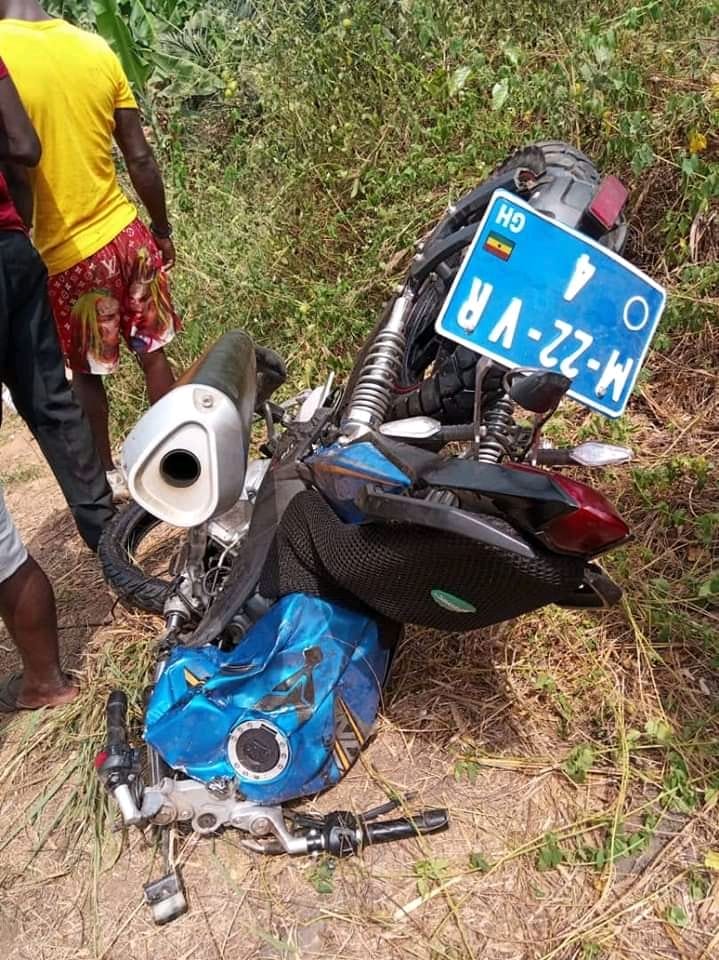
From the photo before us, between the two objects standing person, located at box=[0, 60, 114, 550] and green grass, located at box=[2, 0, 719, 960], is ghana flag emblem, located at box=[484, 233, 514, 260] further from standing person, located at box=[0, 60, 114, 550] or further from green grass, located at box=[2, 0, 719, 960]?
standing person, located at box=[0, 60, 114, 550]

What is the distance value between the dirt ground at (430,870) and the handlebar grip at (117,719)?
227 millimetres

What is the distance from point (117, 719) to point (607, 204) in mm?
1922

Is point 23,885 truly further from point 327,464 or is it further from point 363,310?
point 363,310

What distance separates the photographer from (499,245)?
5.72 ft

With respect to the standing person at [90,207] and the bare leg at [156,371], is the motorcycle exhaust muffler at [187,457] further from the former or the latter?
the bare leg at [156,371]

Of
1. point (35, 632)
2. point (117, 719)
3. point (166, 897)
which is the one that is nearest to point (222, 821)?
point (166, 897)

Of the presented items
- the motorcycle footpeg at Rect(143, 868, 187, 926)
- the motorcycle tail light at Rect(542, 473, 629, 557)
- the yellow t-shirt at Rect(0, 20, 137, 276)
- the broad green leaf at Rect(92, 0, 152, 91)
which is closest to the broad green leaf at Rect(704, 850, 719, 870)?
the motorcycle tail light at Rect(542, 473, 629, 557)

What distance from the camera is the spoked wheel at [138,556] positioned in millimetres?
2471

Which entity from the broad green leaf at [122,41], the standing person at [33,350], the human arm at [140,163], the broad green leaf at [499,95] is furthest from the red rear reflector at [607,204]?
the broad green leaf at [122,41]

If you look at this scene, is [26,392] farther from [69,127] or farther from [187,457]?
[187,457]

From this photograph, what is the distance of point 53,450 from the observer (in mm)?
2707

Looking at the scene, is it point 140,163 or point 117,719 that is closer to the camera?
point 117,719

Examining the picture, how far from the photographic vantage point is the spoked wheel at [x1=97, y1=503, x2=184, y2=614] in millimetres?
2471

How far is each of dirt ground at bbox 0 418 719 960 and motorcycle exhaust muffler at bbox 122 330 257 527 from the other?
108 centimetres
